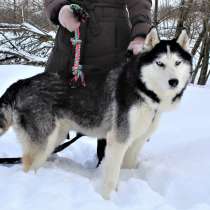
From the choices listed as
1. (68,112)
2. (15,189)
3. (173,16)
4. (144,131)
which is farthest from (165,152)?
(173,16)

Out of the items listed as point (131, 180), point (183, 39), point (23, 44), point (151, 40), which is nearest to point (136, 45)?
point (151, 40)

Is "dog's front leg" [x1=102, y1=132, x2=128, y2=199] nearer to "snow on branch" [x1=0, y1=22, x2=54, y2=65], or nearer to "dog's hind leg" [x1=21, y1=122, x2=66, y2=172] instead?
"dog's hind leg" [x1=21, y1=122, x2=66, y2=172]

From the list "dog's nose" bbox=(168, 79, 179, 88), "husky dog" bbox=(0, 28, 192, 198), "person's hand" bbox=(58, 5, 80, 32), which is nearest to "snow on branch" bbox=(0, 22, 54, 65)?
"husky dog" bbox=(0, 28, 192, 198)

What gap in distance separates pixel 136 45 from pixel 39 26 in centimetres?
1052

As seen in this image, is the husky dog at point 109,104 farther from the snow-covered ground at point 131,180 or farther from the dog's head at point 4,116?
the snow-covered ground at point 131,180

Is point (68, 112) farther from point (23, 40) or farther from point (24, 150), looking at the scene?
point (23, 40)

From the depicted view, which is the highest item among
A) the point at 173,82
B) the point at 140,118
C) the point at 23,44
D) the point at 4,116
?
the point at 173,82

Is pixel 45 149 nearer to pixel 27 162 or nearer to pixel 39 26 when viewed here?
pixel 27 162

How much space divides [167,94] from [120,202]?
894mm

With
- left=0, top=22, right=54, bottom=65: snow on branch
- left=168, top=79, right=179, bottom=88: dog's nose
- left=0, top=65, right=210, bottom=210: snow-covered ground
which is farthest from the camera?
left=0, top=22, right=54, bottom=65: snow on branch

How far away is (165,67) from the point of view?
2.90 metres

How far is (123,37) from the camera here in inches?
140

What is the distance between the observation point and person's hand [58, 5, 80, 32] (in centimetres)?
321

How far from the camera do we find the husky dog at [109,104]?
9.79 feet
